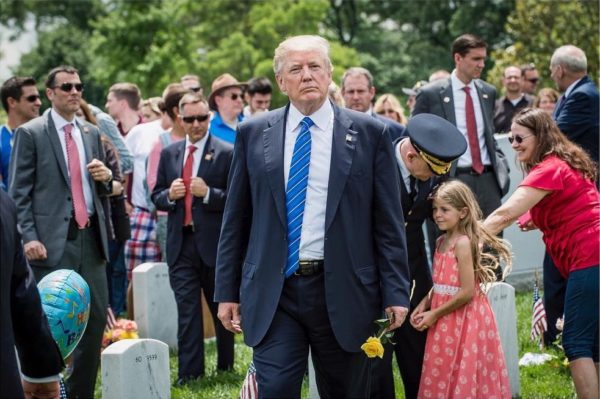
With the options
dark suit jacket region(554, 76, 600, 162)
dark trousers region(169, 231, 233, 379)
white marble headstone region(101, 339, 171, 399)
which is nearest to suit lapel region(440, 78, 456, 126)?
dark suit jacket region(554, 76, 600, 162)

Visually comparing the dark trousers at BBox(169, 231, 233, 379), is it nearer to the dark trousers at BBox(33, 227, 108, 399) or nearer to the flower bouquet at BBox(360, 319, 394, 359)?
the dark trousers at BBox(33, 227, 108, 399)

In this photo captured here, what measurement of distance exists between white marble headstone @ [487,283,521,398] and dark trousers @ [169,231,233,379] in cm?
255

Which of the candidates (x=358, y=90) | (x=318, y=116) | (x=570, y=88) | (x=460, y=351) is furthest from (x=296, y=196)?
(x=570, y=88)

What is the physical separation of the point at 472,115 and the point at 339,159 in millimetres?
4582

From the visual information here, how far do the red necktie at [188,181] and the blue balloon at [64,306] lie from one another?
2.96 meters

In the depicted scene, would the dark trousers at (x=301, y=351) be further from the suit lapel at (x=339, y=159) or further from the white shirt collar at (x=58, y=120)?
the white shirt collar at (x=58, y=120)

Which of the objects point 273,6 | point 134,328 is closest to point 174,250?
point 134,328

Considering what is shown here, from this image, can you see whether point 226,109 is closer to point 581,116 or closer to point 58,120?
point 58,120

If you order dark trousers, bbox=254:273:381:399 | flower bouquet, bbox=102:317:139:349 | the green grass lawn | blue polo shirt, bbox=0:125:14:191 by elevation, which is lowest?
the green grass lawn

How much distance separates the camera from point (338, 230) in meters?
5.17

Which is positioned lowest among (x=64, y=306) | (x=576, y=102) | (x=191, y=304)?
(x=191, y=304)

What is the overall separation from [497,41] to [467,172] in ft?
144

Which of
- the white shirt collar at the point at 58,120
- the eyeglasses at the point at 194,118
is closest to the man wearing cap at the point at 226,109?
the eyeglasses at the point at 194,118

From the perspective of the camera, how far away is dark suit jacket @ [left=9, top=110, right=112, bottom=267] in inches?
305
